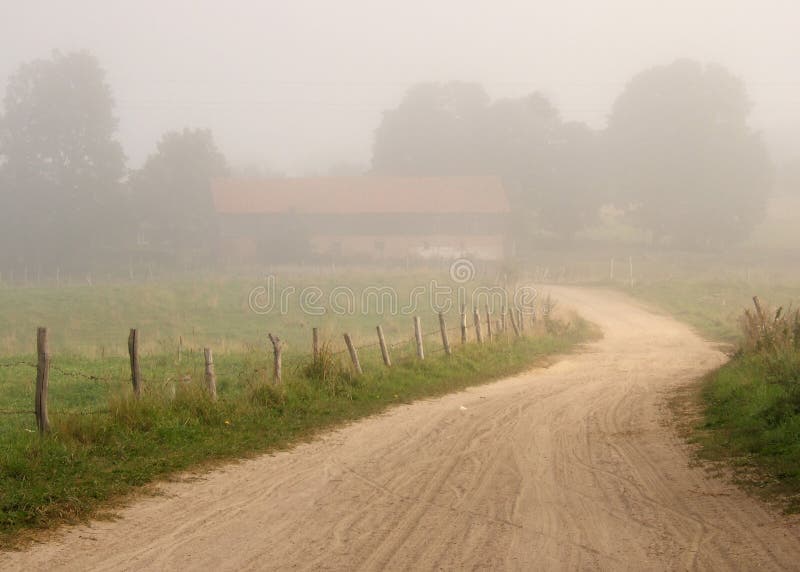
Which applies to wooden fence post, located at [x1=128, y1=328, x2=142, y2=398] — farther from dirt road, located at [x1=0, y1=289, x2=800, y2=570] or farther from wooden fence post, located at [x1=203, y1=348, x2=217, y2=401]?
dirt road, located at [x1=0, y1=289, x2=800, y2=570]

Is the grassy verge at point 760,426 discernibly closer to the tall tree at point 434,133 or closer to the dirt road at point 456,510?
the dirt road at point 456,510

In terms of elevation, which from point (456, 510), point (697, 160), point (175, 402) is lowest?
point (456, 510)

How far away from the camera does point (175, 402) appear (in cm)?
1215

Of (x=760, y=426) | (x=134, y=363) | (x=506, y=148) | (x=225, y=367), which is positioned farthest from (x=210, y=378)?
(x=506, y=148)

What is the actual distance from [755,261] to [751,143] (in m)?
13.7

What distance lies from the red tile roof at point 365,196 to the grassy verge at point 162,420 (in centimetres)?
4761

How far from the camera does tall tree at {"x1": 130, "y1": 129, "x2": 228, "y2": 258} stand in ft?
217

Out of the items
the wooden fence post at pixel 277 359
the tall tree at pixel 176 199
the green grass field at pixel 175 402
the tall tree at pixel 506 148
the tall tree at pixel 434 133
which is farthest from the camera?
the tall tree at pixel 434 133

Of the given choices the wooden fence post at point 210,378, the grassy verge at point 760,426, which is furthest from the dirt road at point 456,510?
the wooden fence post at point 210,378

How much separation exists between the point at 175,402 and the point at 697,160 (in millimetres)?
63635

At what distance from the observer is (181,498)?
8.62 m

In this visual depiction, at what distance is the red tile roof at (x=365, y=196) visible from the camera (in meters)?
66.9

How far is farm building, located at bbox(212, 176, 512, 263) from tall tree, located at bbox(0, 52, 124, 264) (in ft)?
32.6

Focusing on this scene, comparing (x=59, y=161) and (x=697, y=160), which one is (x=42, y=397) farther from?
(x=697, y=160)
